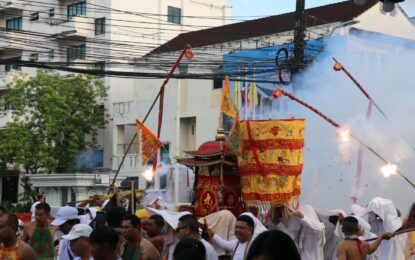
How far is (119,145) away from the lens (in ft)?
126

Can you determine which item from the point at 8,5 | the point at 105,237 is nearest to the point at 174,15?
the point at 8,5

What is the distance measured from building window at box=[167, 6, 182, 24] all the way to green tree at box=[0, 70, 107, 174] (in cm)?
652

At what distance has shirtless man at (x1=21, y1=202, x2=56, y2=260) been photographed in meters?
8.92

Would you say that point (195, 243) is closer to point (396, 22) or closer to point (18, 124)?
point (396, 22)

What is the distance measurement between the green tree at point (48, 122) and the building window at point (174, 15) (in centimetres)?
652

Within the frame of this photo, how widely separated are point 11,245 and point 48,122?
2839 centimetres

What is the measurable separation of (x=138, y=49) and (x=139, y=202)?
24.6 m

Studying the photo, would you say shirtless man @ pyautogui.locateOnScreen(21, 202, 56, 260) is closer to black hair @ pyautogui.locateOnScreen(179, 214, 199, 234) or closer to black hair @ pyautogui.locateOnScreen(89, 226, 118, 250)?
black hair @ pyautogui.locateOnScreen(179, 214, 199, 234)

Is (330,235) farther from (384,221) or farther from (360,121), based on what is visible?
(360,121)

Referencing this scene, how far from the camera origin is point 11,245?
746cm

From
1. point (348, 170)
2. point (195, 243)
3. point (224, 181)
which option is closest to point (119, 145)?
point (348, 170)

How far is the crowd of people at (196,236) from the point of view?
17.2ft

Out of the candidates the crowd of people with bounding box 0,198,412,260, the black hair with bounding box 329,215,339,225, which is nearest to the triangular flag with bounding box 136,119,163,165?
the crowd of people with bounding box 0,198,412,260

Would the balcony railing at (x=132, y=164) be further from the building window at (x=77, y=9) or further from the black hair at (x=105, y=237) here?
the black hair at (x=105, y=237)
